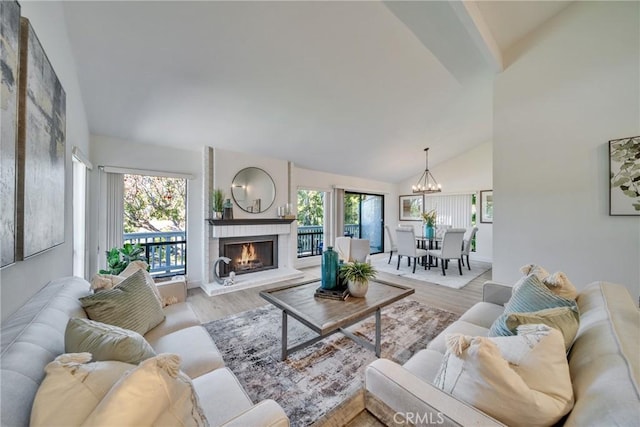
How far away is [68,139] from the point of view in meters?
2.04

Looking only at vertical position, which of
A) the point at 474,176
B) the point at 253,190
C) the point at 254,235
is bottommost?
the point at 254,235

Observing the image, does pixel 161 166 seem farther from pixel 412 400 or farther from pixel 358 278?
pixel 412 400

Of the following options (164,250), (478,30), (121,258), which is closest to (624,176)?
(478,30)

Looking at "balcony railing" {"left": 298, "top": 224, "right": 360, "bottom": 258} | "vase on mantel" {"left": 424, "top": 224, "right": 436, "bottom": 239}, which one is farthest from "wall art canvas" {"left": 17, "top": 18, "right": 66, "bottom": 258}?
"vase on mantel" {"left": 424, "top": 224, "right": 436, "bottom": 239}

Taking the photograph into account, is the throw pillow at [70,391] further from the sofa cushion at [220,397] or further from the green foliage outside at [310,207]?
the green foliage outside at [310,207]

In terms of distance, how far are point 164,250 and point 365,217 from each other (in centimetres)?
497

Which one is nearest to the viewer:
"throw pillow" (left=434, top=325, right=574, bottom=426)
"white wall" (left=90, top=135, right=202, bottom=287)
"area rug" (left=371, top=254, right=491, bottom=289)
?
"throw pillow" (left=434, top=325, right=574, bottom=426)

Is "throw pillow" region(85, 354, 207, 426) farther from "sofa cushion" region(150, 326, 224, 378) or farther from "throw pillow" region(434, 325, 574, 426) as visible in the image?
"throw pillow" region(434, 325, 574, 426)

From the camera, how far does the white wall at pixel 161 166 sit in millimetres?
3129

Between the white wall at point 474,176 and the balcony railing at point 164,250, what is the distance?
21.3 feet

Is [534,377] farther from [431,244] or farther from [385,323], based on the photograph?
[431,244]

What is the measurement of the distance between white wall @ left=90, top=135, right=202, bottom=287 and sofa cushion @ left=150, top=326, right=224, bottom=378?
259 centimetres

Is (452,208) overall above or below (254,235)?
above

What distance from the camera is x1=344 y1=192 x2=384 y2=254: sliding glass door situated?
6.46 m
